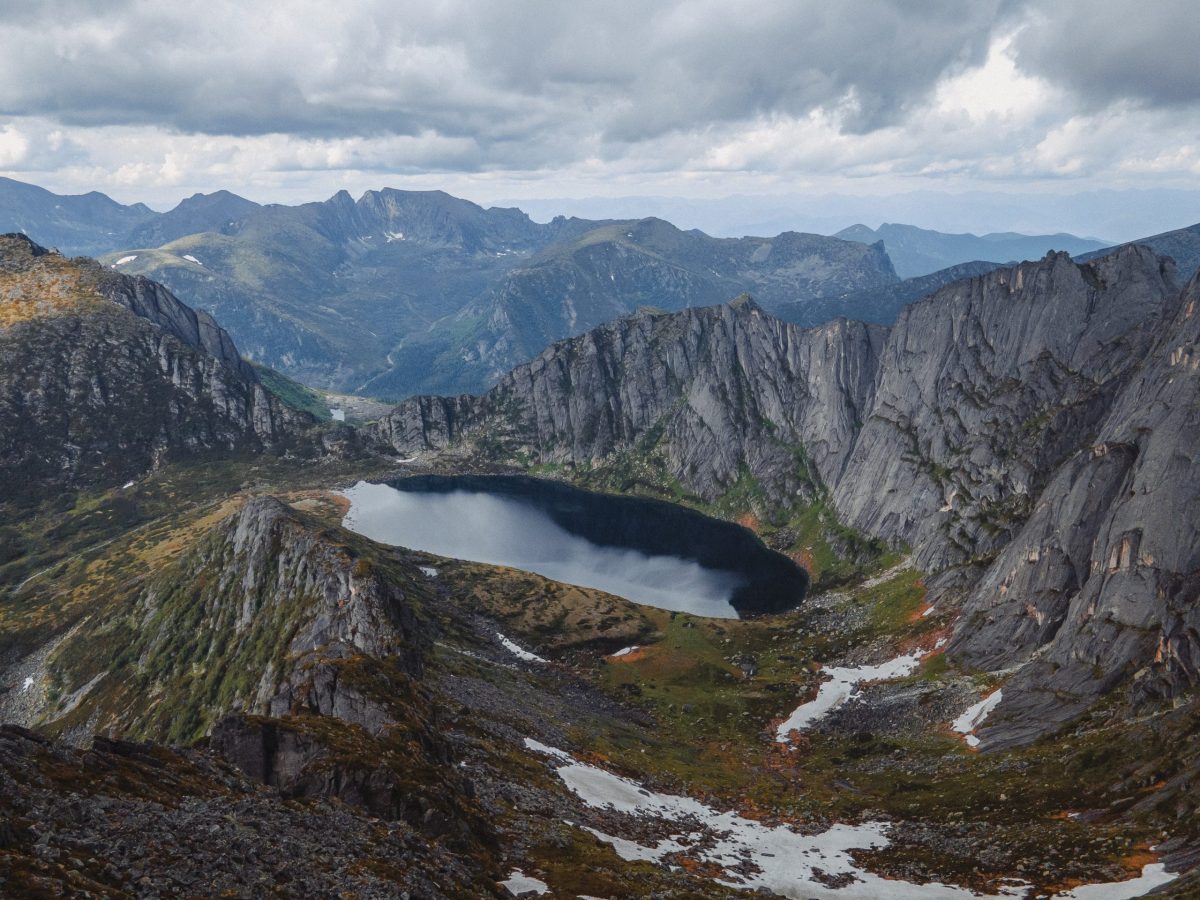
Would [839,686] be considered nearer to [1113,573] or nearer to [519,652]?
[1113,573]

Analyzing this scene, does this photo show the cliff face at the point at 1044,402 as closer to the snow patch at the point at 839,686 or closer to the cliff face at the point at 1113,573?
the cliff face at the point at 1113,573

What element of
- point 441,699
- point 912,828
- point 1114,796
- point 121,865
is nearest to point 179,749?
point 121,865

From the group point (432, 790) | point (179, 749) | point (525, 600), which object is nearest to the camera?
point (179, 749)

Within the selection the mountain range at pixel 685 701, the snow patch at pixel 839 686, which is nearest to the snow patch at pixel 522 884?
the mountain range at pixel 685 701

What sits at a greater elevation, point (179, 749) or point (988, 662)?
point (179, 749)

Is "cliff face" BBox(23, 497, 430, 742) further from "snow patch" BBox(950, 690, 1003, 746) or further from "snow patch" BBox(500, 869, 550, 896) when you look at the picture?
"snow patch" BBox(950, 690, 1003, 746)

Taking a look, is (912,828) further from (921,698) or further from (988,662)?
(988,662)

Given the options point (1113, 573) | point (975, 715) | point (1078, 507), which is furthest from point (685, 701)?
point (1078, 507)
